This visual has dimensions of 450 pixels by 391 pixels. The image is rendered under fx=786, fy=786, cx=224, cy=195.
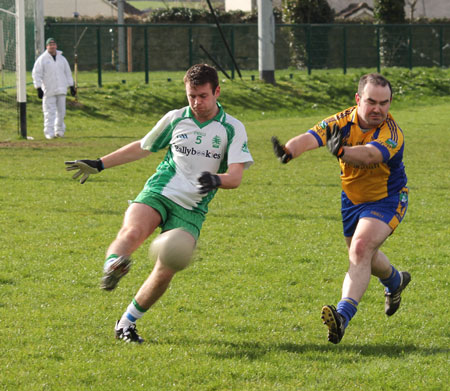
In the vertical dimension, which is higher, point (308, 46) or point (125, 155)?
point (308, 46)

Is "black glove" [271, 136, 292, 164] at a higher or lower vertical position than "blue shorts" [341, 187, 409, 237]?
higher

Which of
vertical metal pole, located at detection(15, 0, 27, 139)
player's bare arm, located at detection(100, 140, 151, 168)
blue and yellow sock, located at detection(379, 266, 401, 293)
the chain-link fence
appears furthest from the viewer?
the chain-link fence

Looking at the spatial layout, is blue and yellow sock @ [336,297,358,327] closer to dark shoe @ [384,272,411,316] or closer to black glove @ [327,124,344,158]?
dark shoe @ [384,272,411,316]

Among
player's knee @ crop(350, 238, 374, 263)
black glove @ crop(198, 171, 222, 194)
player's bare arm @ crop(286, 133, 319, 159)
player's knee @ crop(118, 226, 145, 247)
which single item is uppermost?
player's bare arm @ crop(286, 133, 319, 159)

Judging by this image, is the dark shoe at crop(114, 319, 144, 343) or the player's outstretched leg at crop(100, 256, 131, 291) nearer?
the player's outstretched leg at crop(100, 256, 131, 291)

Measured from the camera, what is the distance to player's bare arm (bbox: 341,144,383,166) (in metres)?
5.41

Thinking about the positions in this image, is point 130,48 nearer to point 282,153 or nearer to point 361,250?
point 282,153

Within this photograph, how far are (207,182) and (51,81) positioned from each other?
1615cm

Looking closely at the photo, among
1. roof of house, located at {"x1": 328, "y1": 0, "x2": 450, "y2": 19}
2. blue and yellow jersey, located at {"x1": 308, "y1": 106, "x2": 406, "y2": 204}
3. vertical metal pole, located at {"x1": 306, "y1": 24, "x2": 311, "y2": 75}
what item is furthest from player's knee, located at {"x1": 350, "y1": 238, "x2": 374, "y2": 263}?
roof of house, located at {"x1": 328, "y1": 0, "x2": 450, "y2": 19}

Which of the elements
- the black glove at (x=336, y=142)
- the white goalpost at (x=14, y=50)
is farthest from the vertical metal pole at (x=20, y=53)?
the black glove at (x=336, y=142)

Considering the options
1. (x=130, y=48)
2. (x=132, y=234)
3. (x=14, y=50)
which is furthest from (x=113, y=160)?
(x=130, y=48)

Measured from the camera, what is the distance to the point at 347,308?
5.48 m

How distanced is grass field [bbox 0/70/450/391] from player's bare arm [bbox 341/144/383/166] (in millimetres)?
1332

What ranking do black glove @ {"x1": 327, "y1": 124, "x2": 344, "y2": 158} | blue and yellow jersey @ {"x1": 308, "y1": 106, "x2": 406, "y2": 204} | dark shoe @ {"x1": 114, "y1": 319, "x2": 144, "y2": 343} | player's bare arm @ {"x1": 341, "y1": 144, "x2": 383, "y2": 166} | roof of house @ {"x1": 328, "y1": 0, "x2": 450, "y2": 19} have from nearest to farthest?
black glove @ {"x1": 327, "y1": 124, "x2": 344, "y2": 158} → player's bare arm @ {"x1": 341, "y1": 144, "x2": 383, "y2": 166} → dark shoe @ {"x1": 114, "y1": 319, "x2": 144, "y2": 343} → blue and yellow jersey @ {"x1": 308, "y1": 106, "x2": 406, "y2": 204} → roof of house @ {"x1": 328, "y1": 0, "x2": 450, "y2": 19}
